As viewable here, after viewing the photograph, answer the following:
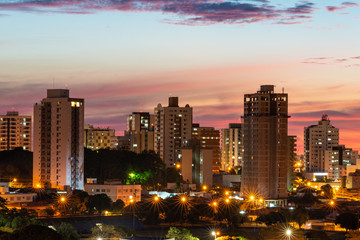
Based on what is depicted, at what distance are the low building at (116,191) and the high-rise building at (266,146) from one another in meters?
13.3

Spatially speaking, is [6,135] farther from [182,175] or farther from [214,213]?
[214,213]

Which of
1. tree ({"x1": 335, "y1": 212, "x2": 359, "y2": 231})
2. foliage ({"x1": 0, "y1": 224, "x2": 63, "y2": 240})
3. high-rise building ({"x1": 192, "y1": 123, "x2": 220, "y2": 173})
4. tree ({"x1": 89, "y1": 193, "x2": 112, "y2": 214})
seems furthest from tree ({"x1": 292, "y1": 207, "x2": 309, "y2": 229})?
high-rise building ({"x1": 192, "y1": 123, "x2": 220, "y2": 173})

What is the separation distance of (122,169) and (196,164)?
12.0 metres

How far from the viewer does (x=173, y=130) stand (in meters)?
116

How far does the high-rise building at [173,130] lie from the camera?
115 m

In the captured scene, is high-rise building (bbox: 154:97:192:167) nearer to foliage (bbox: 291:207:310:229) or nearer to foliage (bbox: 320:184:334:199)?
foliage (bbox: 320:184:334:199)

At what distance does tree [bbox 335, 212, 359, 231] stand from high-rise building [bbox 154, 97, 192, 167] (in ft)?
179

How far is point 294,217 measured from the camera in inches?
2552

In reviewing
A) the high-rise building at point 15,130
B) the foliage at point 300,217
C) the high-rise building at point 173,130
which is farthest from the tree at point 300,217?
the high-rise building at point 15,130

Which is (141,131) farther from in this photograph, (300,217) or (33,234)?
(33,234)

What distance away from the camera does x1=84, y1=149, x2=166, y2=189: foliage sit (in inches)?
3543

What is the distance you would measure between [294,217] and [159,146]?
5368 cm

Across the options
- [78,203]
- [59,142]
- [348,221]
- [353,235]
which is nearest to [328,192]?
[59,142]

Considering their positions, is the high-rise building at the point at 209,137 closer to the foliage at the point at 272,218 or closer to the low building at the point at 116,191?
the low building at the point at 116,191
